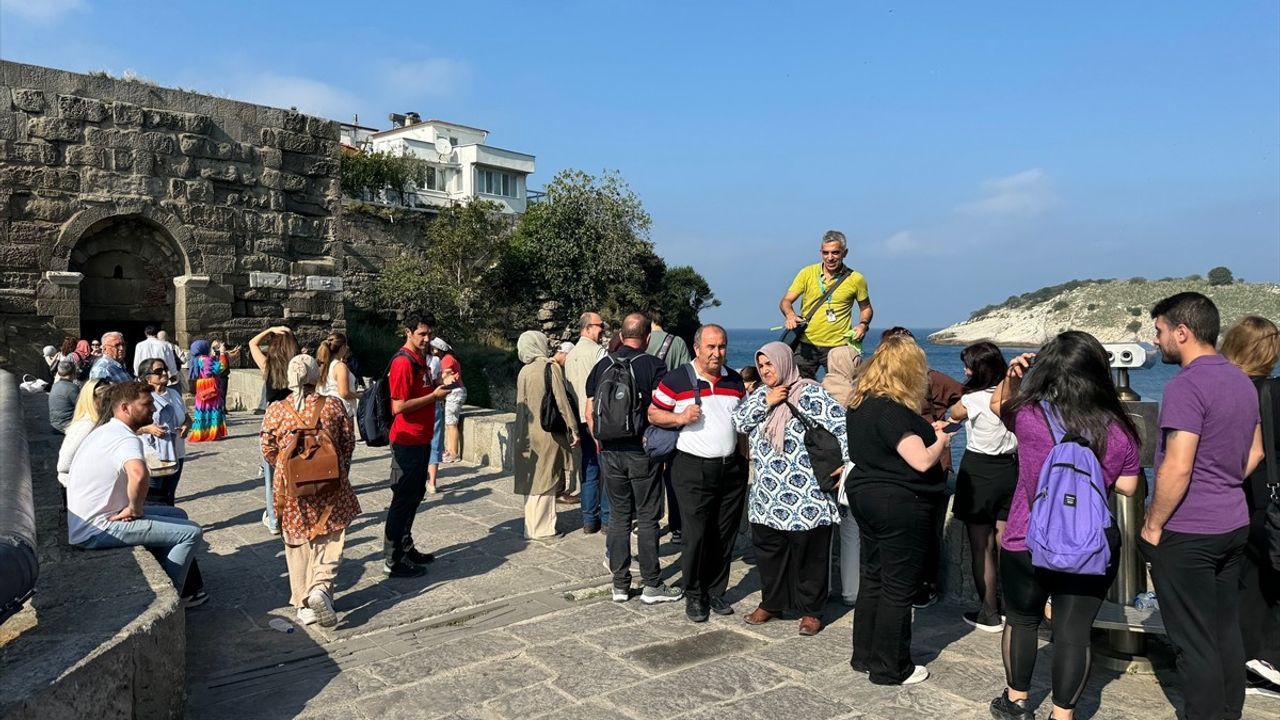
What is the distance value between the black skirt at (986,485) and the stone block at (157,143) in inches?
538

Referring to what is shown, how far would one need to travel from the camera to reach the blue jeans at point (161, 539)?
4641mm

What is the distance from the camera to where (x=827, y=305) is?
6633 millimetres

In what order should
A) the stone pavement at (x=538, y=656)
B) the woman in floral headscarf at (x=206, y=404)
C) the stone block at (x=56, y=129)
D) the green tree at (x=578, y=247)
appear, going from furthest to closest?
the green tree at (x=578, y=247), the stone block at (x=56, y=129), the woman in floral headscarf at (x=206, y=404), the stone pavement at (x=538, y=656)

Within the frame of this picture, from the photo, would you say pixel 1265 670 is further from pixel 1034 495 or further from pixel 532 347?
pixel 532 347

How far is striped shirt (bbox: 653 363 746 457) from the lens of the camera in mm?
5102

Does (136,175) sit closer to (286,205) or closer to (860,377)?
(286,205)

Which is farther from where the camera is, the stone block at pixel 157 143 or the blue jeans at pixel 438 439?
the stone block at pixel 157 143

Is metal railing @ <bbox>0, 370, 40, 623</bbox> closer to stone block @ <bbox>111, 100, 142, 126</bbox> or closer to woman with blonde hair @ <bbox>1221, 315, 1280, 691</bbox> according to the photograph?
woman with blonde hair @ <bbox>1221, 315, 1280, 691</bbox>

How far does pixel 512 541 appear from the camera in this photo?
698cm

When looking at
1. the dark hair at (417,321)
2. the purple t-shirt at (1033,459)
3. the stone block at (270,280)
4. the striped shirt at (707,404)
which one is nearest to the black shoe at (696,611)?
the striped shirt at (707,404)

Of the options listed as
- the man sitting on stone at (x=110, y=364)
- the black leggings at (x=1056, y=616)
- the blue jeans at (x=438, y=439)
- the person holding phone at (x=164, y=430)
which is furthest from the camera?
the blue jeans at (x=438, y=439)

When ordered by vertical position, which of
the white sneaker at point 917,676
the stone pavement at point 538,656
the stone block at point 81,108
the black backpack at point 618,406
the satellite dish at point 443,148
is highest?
the satellite dish at point 443,148

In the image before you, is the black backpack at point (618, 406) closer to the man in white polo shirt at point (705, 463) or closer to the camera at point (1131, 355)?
the man in white polo shirt at point (705, 463)

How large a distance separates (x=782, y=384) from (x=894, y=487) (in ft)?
3.13
